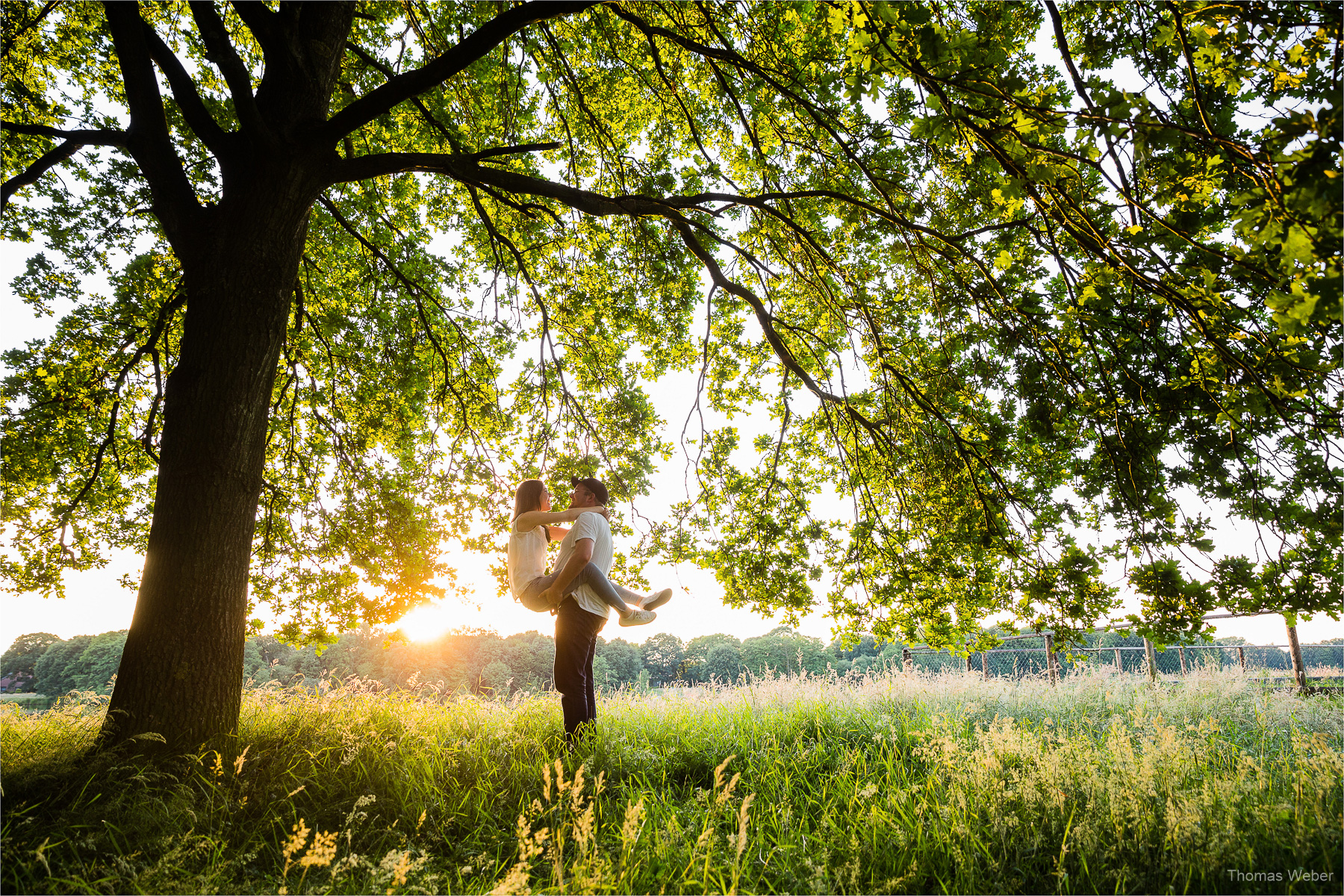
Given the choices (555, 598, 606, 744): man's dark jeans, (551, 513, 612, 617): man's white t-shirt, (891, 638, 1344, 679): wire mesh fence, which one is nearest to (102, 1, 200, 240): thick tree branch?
(551, 513, 612, 617): man's white t-shirt

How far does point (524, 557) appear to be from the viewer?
502 cm

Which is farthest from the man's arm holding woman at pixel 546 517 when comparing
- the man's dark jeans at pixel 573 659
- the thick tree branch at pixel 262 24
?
the thick tree branch at pixel 262 24

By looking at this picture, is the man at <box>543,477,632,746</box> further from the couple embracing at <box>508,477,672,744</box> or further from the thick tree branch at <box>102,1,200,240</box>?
the thick tree branch at <box>102,1,200,240</box>

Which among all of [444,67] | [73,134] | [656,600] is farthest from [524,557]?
[73,134]

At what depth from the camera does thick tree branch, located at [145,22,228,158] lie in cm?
442

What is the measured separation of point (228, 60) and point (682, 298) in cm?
428

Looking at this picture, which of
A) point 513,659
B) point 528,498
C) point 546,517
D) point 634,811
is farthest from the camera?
point 513,659

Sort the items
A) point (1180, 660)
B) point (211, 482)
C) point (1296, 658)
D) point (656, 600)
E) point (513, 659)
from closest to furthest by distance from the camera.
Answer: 1. point (211, 482)
2. point (656, 600)
3. point (1296, 658)
4. point (1180, 660)
5. point (513, 659)

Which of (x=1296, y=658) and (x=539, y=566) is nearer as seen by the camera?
(x=539, y=566)

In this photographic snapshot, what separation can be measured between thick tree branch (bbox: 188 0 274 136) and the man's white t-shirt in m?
3.81

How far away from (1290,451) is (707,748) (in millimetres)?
4318

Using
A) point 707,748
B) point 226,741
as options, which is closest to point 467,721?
point 226,741

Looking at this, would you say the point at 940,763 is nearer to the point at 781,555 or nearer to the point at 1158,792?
the point at 1158,792

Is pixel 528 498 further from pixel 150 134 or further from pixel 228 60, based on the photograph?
pixel 150 134
